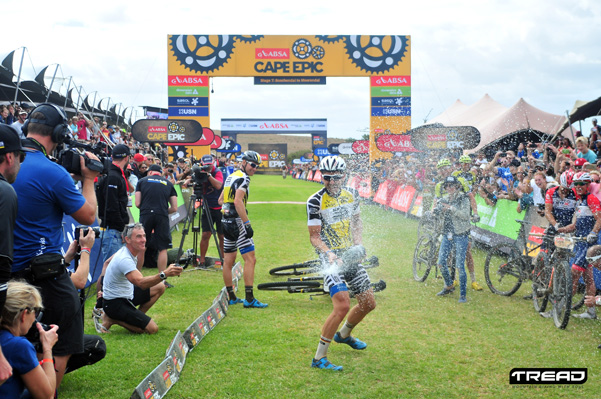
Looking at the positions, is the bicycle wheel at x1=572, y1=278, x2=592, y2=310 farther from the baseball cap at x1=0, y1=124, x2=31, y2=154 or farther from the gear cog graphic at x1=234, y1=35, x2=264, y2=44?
the gear cog graphic at x1=234, y1=35, x2=264, y2=44

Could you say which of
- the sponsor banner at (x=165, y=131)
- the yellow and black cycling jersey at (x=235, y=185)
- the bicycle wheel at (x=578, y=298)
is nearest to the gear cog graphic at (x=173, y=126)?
the sponsor banner at (x=165, y=131)

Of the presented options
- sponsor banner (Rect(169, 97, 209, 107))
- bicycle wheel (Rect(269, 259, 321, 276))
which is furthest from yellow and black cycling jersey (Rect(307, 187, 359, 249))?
sponsor banner (Rect(169, 97, 209, 107))

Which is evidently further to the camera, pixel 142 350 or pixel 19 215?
pixel 142 350

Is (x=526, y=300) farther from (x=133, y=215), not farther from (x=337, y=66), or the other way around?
(x=337, y=66)

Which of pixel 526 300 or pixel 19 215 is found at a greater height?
pixel 19 215

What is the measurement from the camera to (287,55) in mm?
39125

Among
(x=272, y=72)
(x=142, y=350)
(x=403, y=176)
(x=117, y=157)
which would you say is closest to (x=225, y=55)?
(x=272, y=72)

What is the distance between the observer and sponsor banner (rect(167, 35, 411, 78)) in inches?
1534

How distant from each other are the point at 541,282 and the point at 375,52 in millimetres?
33226

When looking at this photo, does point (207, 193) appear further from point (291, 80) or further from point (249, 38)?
point (249, 38)

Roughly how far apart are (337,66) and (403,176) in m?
16.5

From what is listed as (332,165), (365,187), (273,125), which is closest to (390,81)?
(365,187)

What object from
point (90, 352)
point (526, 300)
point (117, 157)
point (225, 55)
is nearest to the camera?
point (90, 352)

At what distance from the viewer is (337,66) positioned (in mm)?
39188
